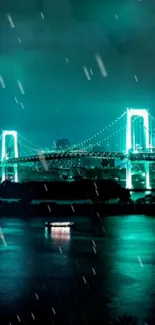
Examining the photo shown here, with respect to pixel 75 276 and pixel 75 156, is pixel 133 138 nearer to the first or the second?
pixel 75 156

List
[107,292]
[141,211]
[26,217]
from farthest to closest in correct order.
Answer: [141,211], [26,217], [107,292]

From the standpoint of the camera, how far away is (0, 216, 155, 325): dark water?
24.1ft

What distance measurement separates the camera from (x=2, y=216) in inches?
981

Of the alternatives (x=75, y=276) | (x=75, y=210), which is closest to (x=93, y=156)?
(x=75, y=210)

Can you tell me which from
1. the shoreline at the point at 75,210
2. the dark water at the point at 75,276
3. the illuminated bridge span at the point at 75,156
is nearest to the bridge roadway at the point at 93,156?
the illuminated bridge span at the point at 75,156

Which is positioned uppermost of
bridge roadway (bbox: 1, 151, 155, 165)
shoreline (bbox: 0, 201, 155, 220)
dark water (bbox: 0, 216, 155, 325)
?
bridge roadway (bbox: 1, 151, 155, 165)

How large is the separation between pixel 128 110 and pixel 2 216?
2390 cm

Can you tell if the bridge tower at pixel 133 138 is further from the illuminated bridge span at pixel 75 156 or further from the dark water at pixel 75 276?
the dark water at pixel 75 276

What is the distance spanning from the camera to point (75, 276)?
32.4 feet

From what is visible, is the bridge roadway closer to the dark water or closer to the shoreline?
the shoreline

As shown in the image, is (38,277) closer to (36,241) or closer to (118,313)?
(118,313)

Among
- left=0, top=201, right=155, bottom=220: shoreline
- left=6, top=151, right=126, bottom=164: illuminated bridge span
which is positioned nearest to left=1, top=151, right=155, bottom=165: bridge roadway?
left=6, top=151, right=126, bottom=164: illuminated bridge span

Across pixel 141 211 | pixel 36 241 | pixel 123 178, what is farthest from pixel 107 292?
pixel 123 178

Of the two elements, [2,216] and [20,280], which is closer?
[20,280]
